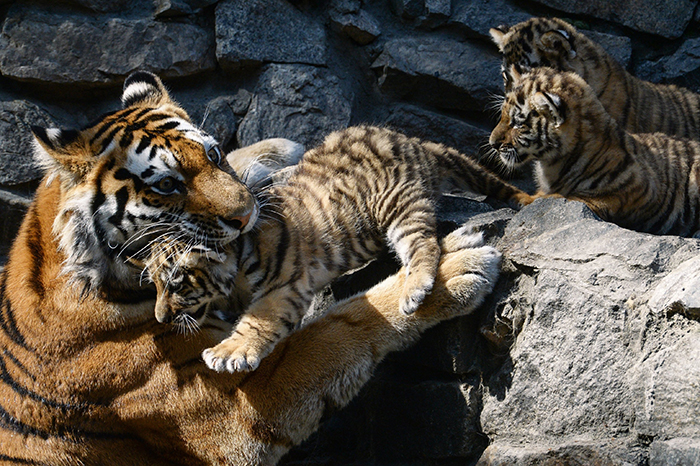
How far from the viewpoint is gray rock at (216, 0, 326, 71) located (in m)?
4.57

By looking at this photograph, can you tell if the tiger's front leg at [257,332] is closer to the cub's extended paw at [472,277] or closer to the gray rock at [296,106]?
the cub's extended paw at [472,277]

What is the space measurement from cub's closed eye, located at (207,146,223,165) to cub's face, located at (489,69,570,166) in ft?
5.77

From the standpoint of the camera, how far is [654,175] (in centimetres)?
366

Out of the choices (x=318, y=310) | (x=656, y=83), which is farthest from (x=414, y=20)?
(x=318, y=310)

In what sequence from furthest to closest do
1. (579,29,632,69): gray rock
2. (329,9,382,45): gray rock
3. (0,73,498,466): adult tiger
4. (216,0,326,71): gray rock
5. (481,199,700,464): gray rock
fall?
(579,29,632,69): gray rock < (329,9,382,45): gray rock < (216,0,326,71): gray rock < (0,73,498,466): adult tiger < (481,199,700,464): gray rock

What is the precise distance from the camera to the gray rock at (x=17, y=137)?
4.36 metres

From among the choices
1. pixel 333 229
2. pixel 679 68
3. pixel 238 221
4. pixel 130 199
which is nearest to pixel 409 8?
pixel 679 68

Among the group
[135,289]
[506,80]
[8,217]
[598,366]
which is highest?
[506,80]

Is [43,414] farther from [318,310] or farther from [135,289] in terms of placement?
[318,310]

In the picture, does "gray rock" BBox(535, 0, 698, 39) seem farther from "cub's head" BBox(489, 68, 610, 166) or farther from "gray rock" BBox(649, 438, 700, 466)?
"gray rock" BBox(649, 438, 700, 466)

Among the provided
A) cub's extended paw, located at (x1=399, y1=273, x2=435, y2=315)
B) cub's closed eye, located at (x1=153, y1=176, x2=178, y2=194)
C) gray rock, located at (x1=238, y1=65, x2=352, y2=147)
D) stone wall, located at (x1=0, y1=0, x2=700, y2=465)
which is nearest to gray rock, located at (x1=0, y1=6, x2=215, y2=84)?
stone wall, located at (x1=0, y1=0, x2=700, y2=465)

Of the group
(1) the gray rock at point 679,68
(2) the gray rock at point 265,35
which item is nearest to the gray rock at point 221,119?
(2) the gray rock at point 265,35

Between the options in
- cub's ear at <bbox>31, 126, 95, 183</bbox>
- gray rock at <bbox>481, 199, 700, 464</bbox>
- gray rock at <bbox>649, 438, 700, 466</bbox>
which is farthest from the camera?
cub's ear at <bbox>31, 126, 95, 183</bbox>

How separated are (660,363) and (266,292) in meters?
1.48
